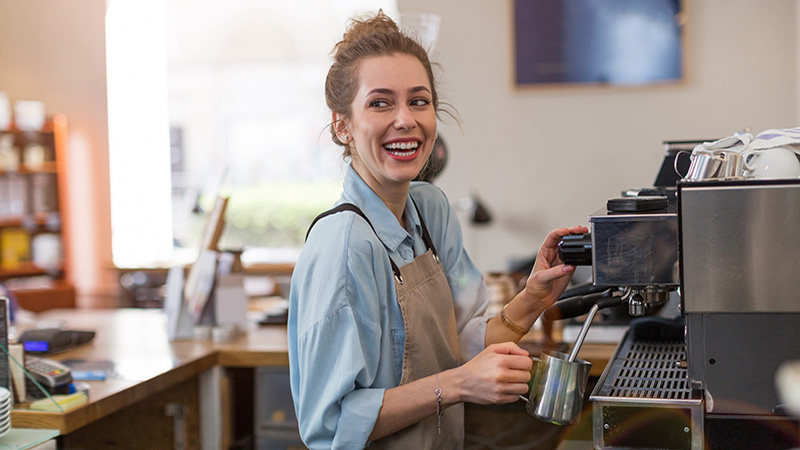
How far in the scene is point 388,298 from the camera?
128 centimetres

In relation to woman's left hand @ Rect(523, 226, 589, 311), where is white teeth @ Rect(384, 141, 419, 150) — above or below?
above

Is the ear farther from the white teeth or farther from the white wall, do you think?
the white wall

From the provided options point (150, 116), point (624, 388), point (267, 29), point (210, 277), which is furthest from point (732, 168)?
point (150, 116)

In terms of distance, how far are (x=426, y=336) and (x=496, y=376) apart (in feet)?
0.80

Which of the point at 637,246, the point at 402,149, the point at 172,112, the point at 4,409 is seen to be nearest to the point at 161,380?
the point at 4,409

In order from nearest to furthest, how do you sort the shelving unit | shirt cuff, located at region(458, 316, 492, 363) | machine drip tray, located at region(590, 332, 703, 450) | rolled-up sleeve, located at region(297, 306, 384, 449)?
machine drip tray, located at region(590, 332, 703, 450)
rolled-up sleeve, located at region(297, 306, 384, 449)
shirt cuff, located at region(458, 316, 492, 363)
the shelving unit

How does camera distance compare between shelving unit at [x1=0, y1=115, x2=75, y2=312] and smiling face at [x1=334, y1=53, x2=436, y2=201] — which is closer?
smiling face at [x1=334, y1=53, x2=436, y2=201]

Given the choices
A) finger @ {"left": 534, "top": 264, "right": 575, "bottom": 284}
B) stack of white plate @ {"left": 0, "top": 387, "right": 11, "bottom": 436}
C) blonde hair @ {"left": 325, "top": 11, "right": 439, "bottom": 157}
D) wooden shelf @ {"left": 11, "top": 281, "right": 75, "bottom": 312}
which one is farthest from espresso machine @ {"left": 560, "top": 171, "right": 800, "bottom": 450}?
wooden shelf @ {"left": 11, "top": 281, "right": 75, "bottom": 312}

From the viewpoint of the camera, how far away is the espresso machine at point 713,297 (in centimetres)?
95

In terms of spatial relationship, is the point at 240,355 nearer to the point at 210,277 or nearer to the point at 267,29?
the point at 210,277

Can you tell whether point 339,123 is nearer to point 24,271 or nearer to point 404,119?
point 404,119

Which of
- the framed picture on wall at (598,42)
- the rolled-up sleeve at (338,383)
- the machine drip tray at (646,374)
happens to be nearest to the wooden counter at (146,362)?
the rolled-up sleeve at (338,383)

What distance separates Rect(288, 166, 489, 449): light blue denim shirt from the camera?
1.17 meters

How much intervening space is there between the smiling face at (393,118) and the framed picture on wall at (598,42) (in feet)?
9.49
